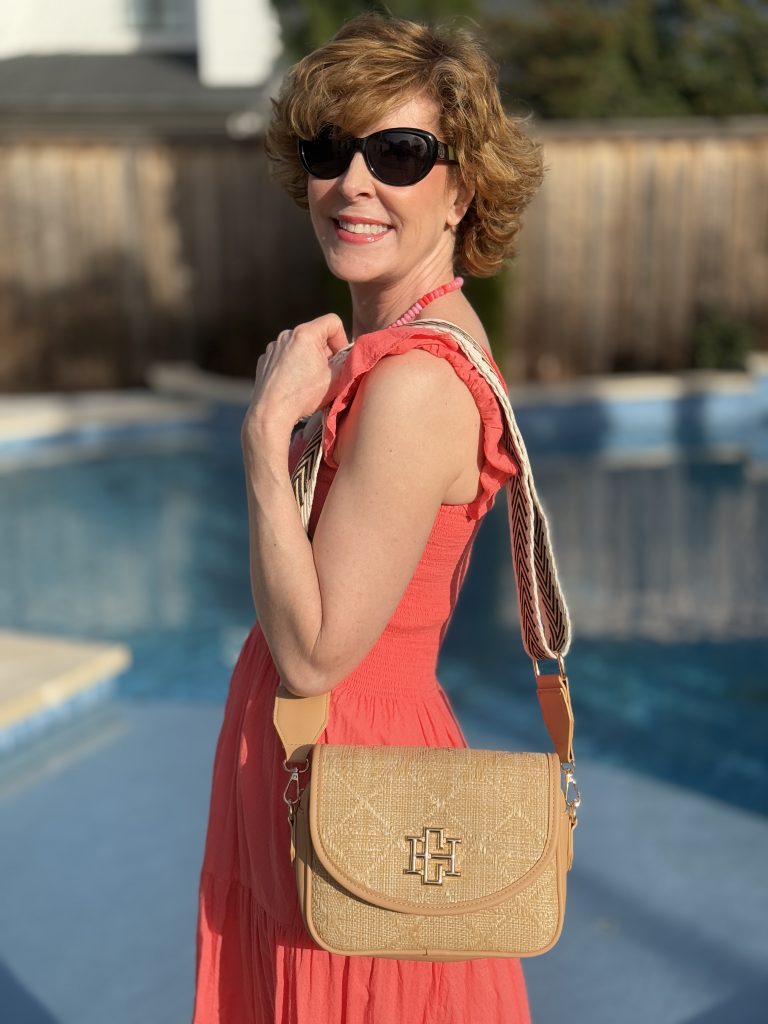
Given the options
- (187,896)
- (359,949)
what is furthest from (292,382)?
(187,896)

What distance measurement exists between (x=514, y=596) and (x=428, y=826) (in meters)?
4.35

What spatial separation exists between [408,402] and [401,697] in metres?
0.39

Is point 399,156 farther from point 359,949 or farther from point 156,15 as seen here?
point 156,15

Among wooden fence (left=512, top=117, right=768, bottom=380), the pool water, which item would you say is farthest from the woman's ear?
wooden fence (left=512, top=117, right=768, bottom=380)

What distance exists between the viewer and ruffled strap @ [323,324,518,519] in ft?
3.85

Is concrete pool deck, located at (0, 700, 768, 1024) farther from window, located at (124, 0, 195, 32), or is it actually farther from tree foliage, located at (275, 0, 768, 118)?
tree foliage, located at (275, 0, 768, 118)

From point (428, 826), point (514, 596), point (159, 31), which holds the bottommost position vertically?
point (514, 596)

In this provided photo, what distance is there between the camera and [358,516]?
3.76 ft

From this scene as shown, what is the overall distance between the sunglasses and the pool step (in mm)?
2791

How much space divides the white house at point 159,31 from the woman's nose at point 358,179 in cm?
1283

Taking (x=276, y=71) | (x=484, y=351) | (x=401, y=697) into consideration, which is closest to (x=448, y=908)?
(x=401, y=697)

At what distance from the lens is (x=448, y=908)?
1.18 m

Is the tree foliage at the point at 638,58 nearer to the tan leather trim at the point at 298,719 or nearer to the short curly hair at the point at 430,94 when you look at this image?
the short curly hair at the point at 430,94

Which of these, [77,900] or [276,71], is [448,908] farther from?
[276,71]
